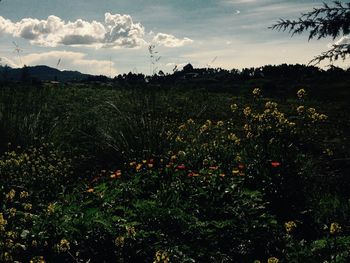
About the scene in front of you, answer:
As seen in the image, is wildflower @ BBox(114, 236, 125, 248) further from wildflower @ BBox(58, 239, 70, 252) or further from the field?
wildflower @ BBox(58, 239, 70, 252)

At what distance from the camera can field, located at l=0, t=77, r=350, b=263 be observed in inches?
154

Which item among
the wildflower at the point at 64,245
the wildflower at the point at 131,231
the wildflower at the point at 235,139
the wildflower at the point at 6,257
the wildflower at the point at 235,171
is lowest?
the wildflower at the point at 6,257

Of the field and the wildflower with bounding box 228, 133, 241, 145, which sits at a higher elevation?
the wildflower with bounding box 228, 133, 241, 145

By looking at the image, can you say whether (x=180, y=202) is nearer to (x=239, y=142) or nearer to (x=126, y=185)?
(x=126, y=185)

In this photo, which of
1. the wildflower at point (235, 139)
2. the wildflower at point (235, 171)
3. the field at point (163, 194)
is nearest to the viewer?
the field at point (163, 194)

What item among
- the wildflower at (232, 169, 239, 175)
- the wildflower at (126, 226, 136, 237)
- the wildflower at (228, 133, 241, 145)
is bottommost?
the wildflower at (126, 226, 136, 237)

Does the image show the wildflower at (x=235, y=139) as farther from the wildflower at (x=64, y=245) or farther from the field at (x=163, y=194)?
the wildflower at (x=64, y=245)

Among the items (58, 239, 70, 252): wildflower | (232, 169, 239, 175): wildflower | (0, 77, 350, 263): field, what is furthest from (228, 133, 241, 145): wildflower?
(58, 239, 70, 252): wildflower

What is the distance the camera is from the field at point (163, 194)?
3900 mm

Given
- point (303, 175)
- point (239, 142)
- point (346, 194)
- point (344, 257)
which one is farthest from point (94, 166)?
point (344, 257)

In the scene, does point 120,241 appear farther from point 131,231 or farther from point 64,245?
point 64,245

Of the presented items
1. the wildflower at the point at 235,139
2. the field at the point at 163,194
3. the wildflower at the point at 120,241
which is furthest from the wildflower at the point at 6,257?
the wildflower at the point at 235,139

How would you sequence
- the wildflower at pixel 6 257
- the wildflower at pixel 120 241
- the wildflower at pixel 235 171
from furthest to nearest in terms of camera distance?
the wildflower at pixel 235 171 < the wildflower at pixel 120 241 < the wildflower at pixel 6 257

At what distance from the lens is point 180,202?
4828 mm
